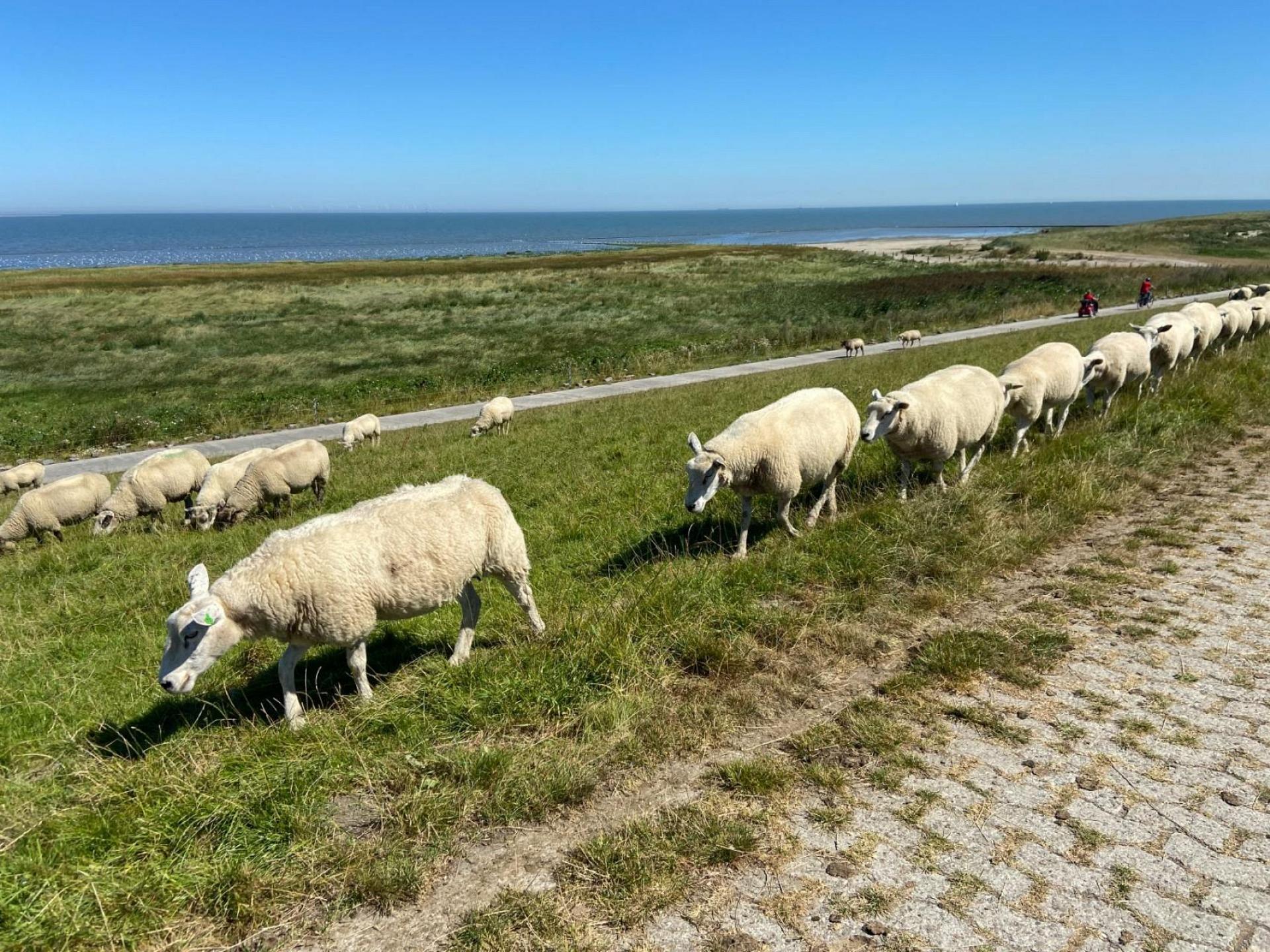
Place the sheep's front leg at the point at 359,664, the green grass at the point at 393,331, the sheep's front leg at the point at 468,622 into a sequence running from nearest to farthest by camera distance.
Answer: the sheep's front leg at the point at 359,664 < the sheep's front leg at the point at 468,622 < the green grass at the point at 393,331

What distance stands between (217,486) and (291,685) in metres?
10.0

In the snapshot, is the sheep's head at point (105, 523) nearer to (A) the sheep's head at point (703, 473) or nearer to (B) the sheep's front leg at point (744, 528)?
(A) the sheep's head at point (703, 473)

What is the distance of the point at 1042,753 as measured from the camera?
463 centimetres

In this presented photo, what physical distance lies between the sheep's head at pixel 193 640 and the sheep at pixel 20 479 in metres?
16.7

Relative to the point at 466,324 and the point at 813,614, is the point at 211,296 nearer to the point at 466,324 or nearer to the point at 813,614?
the point at 466,324

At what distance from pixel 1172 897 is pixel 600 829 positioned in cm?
290

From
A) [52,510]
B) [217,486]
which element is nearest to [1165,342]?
[217,486]

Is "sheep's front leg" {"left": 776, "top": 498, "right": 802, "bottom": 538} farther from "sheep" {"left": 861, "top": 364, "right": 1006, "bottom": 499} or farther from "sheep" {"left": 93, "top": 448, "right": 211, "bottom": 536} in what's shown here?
"sheep" {"left": 93, "top": 448, "right": 211, "bottom": 536}

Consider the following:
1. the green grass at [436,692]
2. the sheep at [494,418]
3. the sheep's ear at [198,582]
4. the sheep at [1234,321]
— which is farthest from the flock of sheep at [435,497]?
the sheep at [494,418]

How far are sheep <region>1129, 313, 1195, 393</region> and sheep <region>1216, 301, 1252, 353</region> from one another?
11.3ft

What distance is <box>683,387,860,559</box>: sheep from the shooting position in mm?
7934

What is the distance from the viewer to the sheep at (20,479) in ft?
57.9

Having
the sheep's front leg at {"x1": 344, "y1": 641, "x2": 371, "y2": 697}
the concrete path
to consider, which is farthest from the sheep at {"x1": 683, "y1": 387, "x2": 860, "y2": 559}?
the concrete path

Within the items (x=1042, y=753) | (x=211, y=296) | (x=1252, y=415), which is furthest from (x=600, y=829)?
(x=211, y=296)
